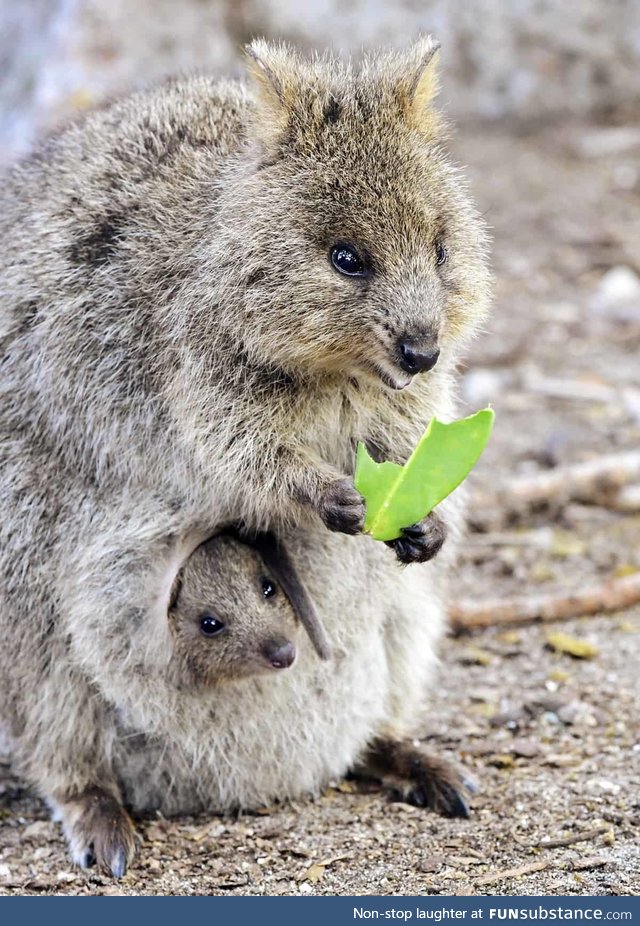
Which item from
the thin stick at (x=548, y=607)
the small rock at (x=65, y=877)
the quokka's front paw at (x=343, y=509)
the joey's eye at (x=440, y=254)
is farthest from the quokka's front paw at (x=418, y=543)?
the thin stick at (x=548, y=607)

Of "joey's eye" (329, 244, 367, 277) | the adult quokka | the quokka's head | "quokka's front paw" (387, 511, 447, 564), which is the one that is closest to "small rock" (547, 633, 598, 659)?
the adult quokka

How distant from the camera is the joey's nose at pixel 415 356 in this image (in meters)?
4.37

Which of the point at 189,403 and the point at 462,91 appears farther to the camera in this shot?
the point at 462,91

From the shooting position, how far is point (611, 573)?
7.35 meters

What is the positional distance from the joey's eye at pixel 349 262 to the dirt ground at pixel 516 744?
2.15 meters

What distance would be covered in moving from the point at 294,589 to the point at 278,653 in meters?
0.30

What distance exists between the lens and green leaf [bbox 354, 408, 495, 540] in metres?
4.57

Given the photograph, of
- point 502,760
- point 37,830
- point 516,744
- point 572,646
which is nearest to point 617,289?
point 572,646

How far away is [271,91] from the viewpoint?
4.79m

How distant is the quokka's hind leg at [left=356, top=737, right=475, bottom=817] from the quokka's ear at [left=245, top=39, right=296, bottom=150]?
103 inches

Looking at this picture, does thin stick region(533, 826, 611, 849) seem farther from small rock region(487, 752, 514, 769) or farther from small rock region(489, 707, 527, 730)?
small rock region(489, 707, 527, 730)

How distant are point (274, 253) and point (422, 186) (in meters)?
0.58
